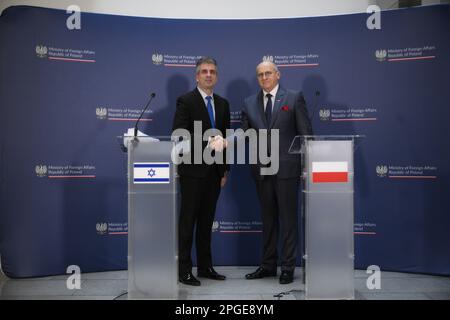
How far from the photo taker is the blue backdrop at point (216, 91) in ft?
13.6

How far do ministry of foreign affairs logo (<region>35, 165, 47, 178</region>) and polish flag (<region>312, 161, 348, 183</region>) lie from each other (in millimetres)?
2491

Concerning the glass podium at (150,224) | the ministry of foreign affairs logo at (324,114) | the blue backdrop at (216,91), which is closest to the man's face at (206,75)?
the blue backdrop at (216,91)

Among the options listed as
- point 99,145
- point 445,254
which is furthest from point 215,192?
point 445,254

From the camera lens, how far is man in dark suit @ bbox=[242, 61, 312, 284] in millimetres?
3771

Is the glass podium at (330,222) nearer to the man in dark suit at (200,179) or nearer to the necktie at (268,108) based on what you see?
the necktie at (268,108)

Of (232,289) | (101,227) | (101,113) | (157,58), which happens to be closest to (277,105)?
(157,58)

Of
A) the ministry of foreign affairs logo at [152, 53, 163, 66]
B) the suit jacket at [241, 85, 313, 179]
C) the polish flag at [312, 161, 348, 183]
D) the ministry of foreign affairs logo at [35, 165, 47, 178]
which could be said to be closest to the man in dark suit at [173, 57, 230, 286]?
the suit jacket at [241, 85, 313, 179]

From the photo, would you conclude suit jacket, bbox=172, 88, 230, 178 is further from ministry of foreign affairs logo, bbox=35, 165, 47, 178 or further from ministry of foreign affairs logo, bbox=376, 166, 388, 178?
ministry of foreign affairs logo, bbox=376, 166, 388, 178

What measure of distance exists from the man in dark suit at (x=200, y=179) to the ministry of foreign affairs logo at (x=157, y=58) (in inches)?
30.6

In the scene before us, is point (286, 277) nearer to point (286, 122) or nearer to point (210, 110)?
point (286, 122)

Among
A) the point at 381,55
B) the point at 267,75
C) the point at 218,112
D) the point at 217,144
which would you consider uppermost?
the point at 381,55

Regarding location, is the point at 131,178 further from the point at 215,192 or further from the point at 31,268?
the point at 31,268

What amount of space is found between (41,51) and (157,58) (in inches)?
41.7

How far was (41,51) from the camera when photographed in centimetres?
420
